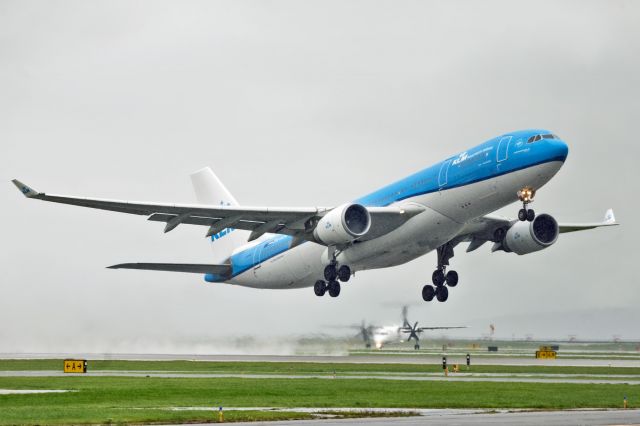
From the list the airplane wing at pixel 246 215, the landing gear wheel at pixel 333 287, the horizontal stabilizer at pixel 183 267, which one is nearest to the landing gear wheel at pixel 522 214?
the airplane wing at pixel 246 215

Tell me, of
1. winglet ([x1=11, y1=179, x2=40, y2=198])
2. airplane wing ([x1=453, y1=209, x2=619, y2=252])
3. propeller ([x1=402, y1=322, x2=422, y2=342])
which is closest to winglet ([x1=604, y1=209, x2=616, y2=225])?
airplane wing ([x1=453, y1=209, x2=619, y2=252])

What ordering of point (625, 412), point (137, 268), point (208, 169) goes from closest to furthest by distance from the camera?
point (625, 412), point (137, 268), point (208, 169)

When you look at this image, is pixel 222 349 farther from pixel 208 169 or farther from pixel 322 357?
pixel 208 169

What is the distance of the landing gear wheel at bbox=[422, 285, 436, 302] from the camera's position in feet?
179

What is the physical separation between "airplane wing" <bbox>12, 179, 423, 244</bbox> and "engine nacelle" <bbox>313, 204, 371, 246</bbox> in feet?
2.03

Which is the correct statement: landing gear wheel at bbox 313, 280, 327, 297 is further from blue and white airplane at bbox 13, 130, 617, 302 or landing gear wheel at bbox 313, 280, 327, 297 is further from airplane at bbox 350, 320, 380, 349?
airplane at bbox 350, 320, 380, 349

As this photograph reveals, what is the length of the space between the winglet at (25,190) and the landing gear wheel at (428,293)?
24.3 metres

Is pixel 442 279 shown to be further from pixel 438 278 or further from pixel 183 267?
pixel 183 267

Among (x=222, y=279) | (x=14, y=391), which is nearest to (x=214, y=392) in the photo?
(x=14, y=391)

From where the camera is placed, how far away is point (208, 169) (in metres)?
69.3

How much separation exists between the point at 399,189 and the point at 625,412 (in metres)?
19.1

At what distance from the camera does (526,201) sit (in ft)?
137

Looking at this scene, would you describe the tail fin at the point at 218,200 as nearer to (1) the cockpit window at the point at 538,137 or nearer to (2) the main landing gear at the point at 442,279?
(2) the main landing gear at the point at 442,279

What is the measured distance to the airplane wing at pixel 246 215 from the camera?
148 ft
